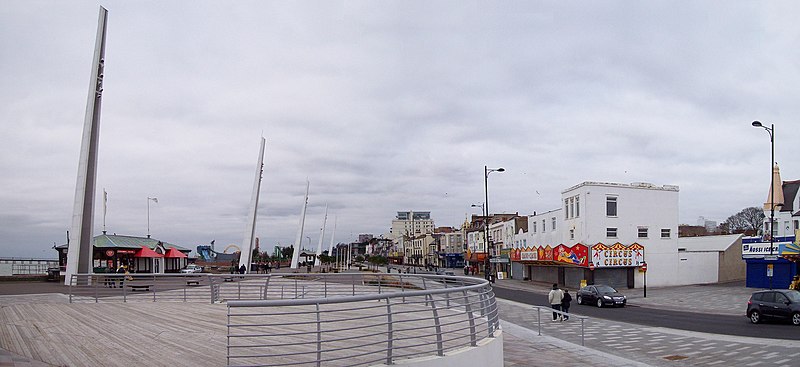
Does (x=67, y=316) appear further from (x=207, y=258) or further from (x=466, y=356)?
(x=207, y=258)

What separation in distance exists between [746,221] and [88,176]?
105 meters

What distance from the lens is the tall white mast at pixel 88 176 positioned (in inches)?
1113

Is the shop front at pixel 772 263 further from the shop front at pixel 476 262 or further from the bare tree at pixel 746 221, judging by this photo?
the bare tree at pixel 746 221

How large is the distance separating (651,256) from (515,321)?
98.1ft

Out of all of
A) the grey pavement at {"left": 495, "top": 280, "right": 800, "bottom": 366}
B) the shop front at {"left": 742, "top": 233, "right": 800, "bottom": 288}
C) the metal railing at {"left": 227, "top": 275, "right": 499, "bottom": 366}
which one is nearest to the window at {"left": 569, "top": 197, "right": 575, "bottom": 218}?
the shop front at {"left": 742, "top": 233, "right": 800, "bottom": 288}

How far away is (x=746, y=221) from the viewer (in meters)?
105

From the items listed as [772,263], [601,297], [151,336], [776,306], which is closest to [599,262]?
[772,263]

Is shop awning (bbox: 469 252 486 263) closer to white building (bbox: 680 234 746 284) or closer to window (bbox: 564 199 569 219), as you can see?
window (bbox: 564 199 569 219)

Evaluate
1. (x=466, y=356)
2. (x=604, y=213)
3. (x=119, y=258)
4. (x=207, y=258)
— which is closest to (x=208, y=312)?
(x=466, y=356)

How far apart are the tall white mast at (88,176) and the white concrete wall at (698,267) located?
146ft

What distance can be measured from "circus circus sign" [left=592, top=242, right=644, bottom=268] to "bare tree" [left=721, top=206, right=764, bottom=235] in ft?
191

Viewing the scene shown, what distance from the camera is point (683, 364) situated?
16.1 meters

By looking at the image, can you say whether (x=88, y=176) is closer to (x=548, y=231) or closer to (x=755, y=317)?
A: (x=755, y=317)

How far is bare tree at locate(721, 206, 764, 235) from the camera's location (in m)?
100
